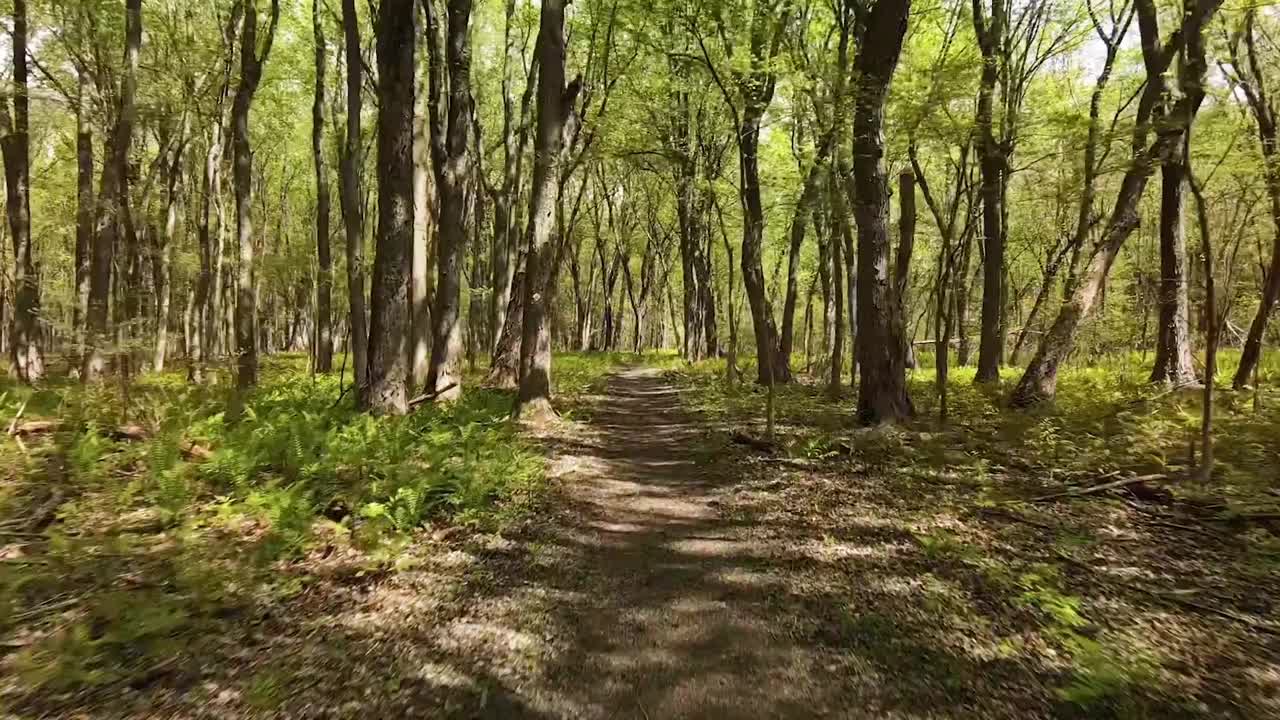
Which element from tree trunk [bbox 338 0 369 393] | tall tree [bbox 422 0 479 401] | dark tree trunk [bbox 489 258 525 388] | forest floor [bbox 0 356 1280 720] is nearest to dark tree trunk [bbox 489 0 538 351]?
dark tree trunk [bbox 489 258 525 388]

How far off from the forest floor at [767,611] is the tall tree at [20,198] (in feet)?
42.6

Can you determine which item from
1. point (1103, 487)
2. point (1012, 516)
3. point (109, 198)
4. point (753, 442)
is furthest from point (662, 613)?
point (109, 198)

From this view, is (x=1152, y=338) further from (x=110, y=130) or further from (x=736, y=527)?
(x=110, y=130)

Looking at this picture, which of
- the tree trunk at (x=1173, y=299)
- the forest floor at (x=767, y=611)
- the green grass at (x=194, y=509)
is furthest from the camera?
the tree trunk at (x=1173, y=299)

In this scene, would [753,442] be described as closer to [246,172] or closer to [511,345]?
[511,345]

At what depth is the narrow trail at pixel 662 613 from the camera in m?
3.54

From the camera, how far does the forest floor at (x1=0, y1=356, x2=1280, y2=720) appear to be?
340 cm

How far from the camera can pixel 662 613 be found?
457cm

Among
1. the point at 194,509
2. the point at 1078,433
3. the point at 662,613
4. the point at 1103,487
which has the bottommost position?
the point at 662,613

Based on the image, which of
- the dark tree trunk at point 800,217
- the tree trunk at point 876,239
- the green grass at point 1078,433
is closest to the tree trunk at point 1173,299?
the green grass at point 1078,433

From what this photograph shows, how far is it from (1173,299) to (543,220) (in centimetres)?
1100

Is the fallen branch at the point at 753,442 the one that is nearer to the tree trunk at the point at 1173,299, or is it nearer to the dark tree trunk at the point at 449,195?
the dark tree trunk at the point at 449,195

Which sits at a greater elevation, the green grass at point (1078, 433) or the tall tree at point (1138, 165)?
the tall tree at point (1138, 165)

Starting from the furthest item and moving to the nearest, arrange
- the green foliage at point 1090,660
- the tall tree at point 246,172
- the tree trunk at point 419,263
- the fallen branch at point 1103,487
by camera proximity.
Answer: the tall tree at point 246,172 → the tree trunk at point 419,263 → the fallen branch at point 1103,487 → the green foliage at point 1090,660
